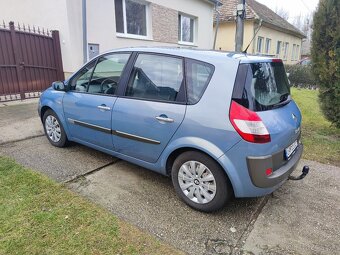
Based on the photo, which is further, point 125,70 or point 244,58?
point 125,70

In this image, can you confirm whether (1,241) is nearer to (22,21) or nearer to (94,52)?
(94,52)

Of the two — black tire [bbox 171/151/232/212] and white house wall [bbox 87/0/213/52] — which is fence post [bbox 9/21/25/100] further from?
black tire [bbox 171/151/232/212]

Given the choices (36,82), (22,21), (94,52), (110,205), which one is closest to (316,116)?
(110,205)

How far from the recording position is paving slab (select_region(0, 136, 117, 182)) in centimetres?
364

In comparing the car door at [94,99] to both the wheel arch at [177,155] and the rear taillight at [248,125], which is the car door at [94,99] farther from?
the rear taillight at [248,125]

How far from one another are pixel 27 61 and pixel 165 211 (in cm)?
716

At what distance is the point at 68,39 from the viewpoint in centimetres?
804

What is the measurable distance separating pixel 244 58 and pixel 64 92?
2721 mm

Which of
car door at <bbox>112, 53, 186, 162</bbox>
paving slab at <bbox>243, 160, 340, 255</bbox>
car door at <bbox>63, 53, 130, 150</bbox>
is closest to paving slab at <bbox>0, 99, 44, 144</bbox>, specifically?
car door at <bbox>63, 53, 130, 150</bbox>

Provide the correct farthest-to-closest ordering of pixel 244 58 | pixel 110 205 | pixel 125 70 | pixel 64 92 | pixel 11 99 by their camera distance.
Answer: pixel 11 99 < pixel 64 92 < pixel 125 70 < pixel 110 205 < pixel 244 58

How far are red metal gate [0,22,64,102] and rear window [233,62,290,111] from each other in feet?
23.6

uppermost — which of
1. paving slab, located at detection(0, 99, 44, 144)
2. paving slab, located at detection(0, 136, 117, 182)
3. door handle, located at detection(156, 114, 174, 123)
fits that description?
door handle, located at detection(156, 114, 174, 123)

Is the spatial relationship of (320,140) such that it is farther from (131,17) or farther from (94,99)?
(131,17)

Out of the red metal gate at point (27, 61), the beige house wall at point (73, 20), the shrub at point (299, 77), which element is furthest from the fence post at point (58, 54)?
the shrub at point (299, 77)
